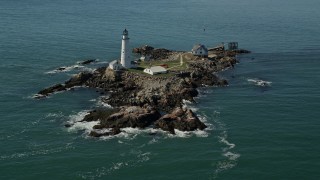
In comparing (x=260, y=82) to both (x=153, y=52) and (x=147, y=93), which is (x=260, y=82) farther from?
(x=153, y=52)

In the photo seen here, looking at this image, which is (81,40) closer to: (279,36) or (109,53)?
(109,53)

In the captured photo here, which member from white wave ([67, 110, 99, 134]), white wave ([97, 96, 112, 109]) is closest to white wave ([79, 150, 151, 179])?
white wave ([67, 110, 99, 134])

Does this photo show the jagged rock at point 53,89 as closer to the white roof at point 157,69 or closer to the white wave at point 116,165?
the white roof at point 157,69

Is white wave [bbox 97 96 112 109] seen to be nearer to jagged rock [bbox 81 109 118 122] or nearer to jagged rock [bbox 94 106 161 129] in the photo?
jagged rock [bbox 81 109 118 122]

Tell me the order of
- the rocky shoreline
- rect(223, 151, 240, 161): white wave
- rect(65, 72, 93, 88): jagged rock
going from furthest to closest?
rect(65, 72, 93, 88): jagged rock
the rocky shoreline
rect(223, 151, 240, 161): white wave

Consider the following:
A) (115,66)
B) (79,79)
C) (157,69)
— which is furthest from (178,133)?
(79,79)

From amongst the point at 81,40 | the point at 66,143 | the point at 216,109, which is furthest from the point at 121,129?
the point at 81,40

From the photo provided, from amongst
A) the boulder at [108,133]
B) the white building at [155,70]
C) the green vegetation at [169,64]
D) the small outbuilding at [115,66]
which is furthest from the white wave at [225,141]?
the small outbuilding at [115,66]
